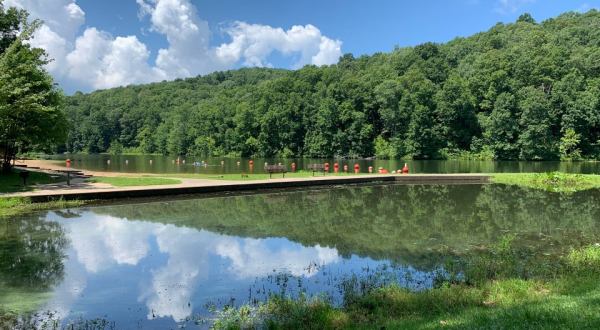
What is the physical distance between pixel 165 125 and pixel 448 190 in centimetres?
12241

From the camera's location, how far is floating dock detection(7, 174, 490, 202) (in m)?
23.4

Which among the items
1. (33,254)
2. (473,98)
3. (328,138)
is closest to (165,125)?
(328,138)

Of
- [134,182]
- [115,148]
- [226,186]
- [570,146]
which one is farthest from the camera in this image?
[115,148]

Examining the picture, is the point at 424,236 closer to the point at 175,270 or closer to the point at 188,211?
the point at 175,270

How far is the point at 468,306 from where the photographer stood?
8.49 meters

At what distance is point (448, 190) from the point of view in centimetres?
2969

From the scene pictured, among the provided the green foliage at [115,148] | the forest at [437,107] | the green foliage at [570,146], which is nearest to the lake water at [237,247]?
the green foliage at [570,146]

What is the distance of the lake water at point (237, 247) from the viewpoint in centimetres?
999

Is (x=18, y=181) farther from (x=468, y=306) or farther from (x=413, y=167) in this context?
(x=413, y=167)

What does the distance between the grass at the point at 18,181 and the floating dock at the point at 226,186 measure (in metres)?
2.18

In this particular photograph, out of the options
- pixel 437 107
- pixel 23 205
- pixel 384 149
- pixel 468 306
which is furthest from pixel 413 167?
pixel 468 306

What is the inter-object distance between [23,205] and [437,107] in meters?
77.6

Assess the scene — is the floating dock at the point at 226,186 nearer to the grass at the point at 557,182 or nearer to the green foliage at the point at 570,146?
the grass at the point at 557,182

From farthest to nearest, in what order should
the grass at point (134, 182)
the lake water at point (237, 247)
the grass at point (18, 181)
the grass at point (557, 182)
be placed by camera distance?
the grass at point (557, 182) < the grass at point (134, 182) < the grass at point (18, 181) < the lake water at point (237, 247)
